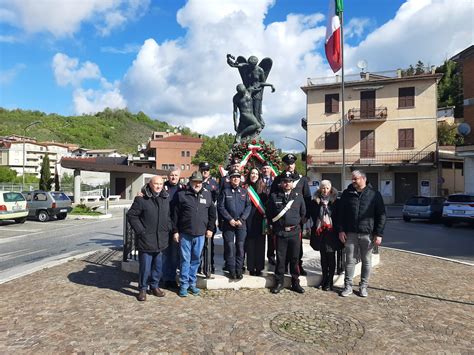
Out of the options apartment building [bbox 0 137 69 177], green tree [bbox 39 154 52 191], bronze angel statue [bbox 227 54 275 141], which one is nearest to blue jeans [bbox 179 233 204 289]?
bronze angel statue [bbox 227 54 275 141]

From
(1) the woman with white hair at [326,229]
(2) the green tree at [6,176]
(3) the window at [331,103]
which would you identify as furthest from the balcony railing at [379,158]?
(2) the green tree at [6,176]

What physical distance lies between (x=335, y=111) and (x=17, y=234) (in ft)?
93.0

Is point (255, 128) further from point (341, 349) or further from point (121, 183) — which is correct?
point (121, 183)

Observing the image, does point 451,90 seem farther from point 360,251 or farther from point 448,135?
point 360,251

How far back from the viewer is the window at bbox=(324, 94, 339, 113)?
3434cm

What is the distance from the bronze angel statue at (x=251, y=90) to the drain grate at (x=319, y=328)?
243 inches

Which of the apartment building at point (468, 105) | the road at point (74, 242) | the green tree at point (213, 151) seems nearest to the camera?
the road at point (74, 242)

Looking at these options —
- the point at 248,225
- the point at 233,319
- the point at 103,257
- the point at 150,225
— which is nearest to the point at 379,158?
the point at 103,257

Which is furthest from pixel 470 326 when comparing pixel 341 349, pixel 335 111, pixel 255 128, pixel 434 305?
pixel 335 111

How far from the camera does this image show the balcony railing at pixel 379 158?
3143 cm

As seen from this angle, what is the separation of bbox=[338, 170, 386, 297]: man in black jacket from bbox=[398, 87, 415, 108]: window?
30750mm

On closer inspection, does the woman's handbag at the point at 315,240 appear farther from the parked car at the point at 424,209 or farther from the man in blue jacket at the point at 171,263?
the parked car at the point at 424,209

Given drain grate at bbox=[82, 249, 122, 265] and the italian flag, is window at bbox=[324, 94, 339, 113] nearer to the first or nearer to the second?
the italian flag

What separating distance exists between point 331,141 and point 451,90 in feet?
82.1
